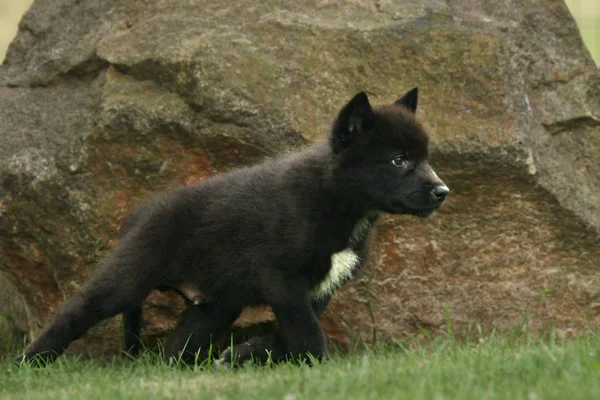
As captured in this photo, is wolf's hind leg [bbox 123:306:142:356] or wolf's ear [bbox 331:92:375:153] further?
wolf's hind leg [bbox 123:306:142:356]

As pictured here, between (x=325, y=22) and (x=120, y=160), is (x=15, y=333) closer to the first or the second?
(x=120, y=160)

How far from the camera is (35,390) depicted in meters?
5.45

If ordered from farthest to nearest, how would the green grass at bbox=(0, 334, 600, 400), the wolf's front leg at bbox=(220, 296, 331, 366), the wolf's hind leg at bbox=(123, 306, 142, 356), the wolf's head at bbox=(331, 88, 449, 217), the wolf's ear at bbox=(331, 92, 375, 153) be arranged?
1. the wolf's hind leg at bbox=(123, 306, 142, 356)
2. the wolf's front leg at bbox=(220, 296, 331, 366)
3. the wolf's head at bbox=(331, 88, 449, 217)
4. the wolf's ear at bbox=(331, 92, 375, 153)
5. the green grass at bbox=(0, 334, 600, 400)

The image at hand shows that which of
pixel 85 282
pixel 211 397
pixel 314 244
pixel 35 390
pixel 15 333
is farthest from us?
pixel 15 333

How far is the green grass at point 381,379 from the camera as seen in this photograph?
169 inches

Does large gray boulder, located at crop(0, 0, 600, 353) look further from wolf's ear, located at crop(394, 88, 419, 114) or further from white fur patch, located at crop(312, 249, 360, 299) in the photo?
white fur patch, located at crop(312, 249, 360, 299)

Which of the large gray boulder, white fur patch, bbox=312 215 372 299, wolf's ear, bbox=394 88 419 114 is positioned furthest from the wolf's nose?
the large gray boulder

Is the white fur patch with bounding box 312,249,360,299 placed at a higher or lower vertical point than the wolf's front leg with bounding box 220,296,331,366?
higher

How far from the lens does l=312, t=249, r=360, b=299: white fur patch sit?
239 inches

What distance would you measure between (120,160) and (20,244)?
0.93 metres

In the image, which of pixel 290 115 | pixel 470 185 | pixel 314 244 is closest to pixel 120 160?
pixel 290 115

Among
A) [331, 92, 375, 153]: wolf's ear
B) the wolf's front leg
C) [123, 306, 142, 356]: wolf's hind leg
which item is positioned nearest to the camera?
[331, 92, 375, 153]: wolf's ear

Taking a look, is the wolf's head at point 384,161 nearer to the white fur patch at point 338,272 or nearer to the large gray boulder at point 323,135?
the white fur patch at point 338,272

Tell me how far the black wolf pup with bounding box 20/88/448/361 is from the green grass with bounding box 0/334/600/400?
0.49 meters
